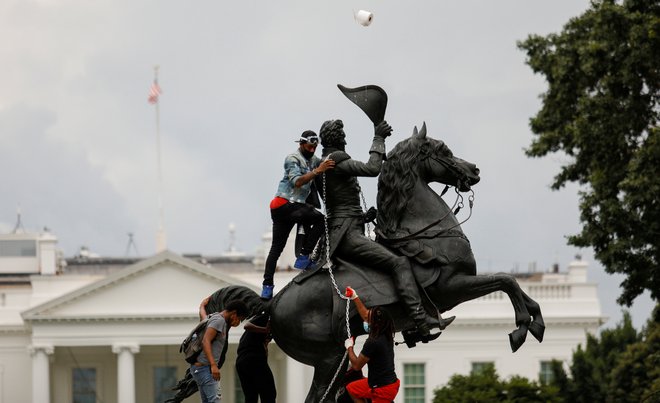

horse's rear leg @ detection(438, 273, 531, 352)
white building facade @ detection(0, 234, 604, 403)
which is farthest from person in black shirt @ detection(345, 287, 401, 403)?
white building facade @ detection(0, 234, 604, 403)

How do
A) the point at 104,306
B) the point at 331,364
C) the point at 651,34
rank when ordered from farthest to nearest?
the point at 104,306
the point at 651,34
the point at 331,364

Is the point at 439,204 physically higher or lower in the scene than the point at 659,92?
lower

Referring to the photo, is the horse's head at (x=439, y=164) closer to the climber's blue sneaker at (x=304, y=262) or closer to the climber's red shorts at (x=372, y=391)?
the climber's blue sneaker at (x=304, y=262)

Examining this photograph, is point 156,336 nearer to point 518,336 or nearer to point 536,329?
point 536,329

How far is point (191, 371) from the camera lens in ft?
51.6

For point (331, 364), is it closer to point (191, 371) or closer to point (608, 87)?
point (191, 371)

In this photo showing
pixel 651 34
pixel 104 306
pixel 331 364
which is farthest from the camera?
pixel 104 306

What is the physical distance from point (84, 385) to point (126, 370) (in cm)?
438

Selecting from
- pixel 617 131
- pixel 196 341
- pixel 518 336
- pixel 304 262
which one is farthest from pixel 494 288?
pixel 617 131

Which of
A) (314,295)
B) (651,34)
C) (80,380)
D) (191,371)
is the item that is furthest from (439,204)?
(80,380)

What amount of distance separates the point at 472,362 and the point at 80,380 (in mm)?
17150

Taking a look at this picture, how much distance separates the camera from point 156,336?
76062 millimetres

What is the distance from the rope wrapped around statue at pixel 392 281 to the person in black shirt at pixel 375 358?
0.46 ft

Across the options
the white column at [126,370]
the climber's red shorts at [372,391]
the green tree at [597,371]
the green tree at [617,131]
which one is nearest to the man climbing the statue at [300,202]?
the climber's red shorts at [372,391]
